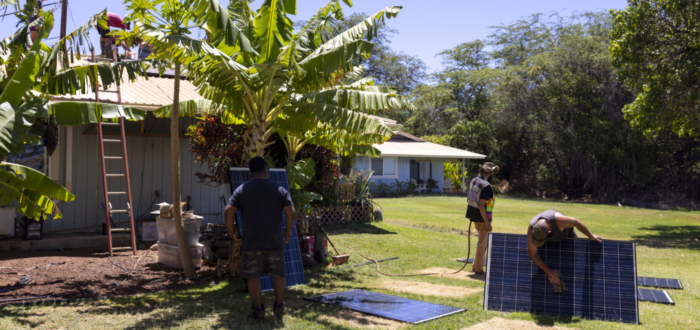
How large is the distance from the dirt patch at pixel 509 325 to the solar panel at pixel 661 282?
10.6 ft

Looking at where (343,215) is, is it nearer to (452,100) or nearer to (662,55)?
(662,55)

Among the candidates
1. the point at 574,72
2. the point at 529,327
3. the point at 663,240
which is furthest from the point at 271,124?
the point at 574,72

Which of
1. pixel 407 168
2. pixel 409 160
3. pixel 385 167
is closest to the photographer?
pixel 385 167

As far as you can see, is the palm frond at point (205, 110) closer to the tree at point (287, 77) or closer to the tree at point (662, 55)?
the tree at point (287, 77)

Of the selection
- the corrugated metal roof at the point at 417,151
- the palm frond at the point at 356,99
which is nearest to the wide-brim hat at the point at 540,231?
the palm frond at the point at 356,99

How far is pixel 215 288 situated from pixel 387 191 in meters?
22.7

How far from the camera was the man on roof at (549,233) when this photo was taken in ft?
19.5

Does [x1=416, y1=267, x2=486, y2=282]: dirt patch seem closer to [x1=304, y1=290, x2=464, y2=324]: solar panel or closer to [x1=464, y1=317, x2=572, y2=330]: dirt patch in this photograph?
[x1=304, y1=290, x2=464, y2=324]: solar panel

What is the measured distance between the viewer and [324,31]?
345 inches

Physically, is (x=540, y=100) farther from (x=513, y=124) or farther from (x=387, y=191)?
(x=387, y=191)

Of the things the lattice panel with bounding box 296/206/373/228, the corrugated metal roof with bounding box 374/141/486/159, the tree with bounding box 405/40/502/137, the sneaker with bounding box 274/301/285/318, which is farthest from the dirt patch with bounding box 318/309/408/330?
the tree with bounding box 405/40/502/137

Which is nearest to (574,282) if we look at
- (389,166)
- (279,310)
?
(279,310)

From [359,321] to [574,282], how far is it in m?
2.64

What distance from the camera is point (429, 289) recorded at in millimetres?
7312
